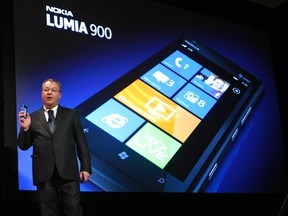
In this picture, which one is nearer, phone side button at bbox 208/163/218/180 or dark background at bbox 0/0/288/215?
dark background at bbox 0/0/288/215

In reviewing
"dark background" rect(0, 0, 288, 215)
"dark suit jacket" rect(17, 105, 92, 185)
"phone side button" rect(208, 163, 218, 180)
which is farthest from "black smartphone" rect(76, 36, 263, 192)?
"dark suit jacket" rect(17, 105, 92, 185)

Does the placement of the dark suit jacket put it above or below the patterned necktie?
below

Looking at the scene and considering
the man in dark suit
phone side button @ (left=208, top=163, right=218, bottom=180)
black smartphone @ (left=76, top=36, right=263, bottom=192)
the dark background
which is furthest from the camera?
phone side button @ (left=208, top=163, right=218, bottom=180)

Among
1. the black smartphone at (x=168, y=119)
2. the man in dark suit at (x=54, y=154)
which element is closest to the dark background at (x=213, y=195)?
the black smartphone at (x=168, y=119)

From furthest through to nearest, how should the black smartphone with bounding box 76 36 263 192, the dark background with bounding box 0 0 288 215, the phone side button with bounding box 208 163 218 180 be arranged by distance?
1. the phone side button with bounding box 208 163 218 180
2. the black smartphone with bounding box 76 36 263 192
3. the dark background with bounding box 0 0 288 215

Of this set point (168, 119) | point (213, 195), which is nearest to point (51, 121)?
point (168, 119)

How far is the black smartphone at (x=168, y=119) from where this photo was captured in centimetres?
252

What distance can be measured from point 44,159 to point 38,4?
1002mm

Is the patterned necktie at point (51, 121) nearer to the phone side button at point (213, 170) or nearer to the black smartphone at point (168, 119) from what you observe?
the black smartphone at point (168, 119)

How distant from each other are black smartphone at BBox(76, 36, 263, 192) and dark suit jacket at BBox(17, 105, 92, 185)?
440 mm

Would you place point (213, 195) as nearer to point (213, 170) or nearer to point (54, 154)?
point (213, 170)

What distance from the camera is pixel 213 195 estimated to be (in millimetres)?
2918

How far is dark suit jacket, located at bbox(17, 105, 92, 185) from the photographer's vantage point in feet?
6.28

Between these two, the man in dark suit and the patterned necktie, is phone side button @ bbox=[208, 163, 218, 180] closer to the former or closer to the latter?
the man in dark suit
